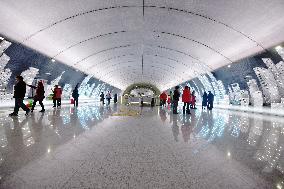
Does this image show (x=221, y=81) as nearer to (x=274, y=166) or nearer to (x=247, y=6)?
(x=247, y=6)

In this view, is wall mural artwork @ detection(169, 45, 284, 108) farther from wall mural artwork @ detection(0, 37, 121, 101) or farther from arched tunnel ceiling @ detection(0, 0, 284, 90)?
wall mural artwork @ detection(0, 37, 121, 101)

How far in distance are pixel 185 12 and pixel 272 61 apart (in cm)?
676

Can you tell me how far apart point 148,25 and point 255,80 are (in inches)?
378

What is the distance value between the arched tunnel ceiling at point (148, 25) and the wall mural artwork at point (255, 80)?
93cm

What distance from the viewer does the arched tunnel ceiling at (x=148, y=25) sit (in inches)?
429

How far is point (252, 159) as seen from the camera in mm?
4770

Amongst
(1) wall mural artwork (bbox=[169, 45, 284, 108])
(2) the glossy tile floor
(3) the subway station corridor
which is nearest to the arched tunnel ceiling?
(3) the subway station corridor

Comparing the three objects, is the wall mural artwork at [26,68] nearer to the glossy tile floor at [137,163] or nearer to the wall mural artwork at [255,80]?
the glossy tile floor at [137,163]

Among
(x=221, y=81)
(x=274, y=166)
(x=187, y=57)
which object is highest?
(x=187, y=57)

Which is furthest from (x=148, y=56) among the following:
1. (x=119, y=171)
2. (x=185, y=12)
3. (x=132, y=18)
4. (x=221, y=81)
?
(x=119, y=171)

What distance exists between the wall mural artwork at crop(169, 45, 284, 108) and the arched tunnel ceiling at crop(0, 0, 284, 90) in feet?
3.06

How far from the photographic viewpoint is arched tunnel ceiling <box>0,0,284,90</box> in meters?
10.9

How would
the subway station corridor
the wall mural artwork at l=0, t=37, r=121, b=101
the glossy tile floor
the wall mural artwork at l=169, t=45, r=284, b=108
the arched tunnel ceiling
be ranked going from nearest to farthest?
the glossy tile floor → the subway station corridor → the arched tunnel ceiling → the wall mural artwork at l=0, t=37, r=121, b=101 → the wall mural artwork at l=169, t=45, r=284, b=108

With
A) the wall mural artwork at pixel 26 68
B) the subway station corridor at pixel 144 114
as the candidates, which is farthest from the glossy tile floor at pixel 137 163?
the wall mural artwork at pixel 26 68
